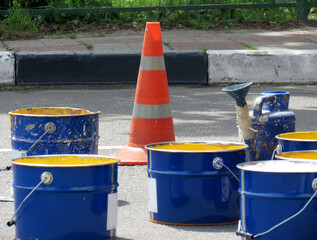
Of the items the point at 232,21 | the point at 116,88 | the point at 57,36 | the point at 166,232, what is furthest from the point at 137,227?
the point at 232,21

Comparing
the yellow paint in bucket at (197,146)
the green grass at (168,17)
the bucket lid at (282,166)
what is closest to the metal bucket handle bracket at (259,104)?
the yellow paint in bucket at (197,146)

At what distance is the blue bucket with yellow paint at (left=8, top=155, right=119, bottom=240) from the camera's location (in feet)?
10.8

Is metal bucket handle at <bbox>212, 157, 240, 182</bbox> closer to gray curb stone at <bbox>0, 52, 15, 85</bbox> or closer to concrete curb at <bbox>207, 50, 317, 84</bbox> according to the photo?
concrete curb at <bbox>207, 50, 317, 84</bbox>

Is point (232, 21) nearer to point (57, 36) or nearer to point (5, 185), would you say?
point (57, 36)

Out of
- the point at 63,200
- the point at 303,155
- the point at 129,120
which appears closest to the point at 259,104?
the point at 303,155

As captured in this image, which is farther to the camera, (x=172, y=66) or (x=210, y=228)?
(x=172, y=66)

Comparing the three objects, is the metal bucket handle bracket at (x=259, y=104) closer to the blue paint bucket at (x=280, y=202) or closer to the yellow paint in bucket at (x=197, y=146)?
the yellow paint in bucket at (x=197, y=146)

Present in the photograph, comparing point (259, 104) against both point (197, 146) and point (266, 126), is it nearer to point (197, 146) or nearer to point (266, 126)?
point (266, 126)

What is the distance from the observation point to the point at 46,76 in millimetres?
8578

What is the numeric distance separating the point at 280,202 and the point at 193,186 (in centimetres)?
62

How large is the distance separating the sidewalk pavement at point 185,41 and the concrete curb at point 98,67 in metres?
0.30

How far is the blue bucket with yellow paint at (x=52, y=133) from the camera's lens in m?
4.07

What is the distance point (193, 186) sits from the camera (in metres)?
3.67

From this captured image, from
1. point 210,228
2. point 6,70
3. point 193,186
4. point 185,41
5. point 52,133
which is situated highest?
point 185,41
